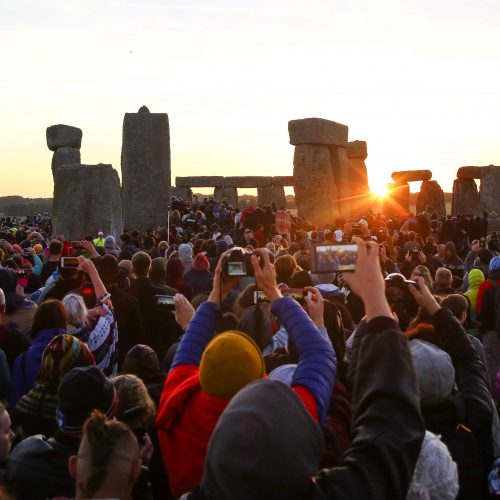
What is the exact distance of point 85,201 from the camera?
46.8 feet

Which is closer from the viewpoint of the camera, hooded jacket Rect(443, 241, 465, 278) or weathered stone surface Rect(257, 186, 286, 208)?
hooded jacket Rect(443, 241, 465, 278)

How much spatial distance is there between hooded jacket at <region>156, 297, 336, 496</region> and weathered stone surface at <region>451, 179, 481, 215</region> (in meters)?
25.8

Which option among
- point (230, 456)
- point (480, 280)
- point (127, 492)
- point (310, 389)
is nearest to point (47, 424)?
point (127, 492)

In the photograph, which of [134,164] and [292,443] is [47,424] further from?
[134,164]

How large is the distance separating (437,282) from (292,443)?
481cm

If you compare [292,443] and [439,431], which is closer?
[292,443]

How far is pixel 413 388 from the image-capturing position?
1.63m

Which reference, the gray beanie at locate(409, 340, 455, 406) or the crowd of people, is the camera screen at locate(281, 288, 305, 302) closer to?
the crowd of people

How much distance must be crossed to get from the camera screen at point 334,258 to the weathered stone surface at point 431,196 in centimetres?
2605

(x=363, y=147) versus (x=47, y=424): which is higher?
(x=363, y=147)

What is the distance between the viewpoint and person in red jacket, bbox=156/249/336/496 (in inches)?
83.5

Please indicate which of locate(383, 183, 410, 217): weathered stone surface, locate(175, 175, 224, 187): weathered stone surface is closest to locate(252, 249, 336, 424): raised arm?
locate(383, 183, 410, 217): weathered stone surface

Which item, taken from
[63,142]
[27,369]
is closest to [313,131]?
[63,142]

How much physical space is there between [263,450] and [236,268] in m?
1.25
